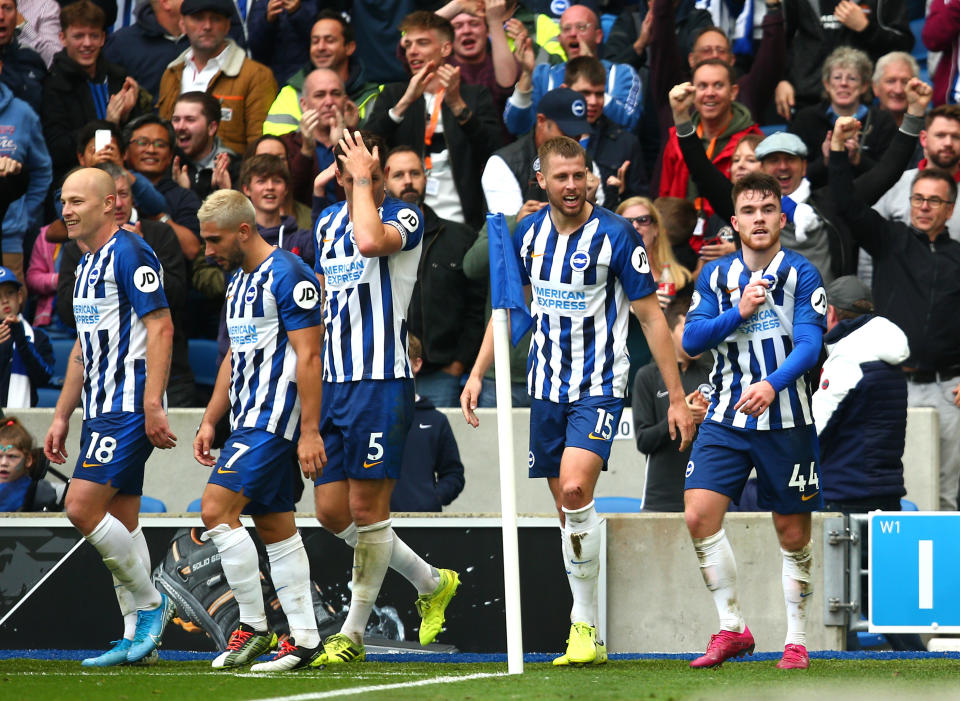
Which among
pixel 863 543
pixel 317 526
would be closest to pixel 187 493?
pixel 317 526

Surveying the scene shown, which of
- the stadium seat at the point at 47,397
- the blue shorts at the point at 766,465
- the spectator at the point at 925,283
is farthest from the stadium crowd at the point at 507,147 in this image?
the blue shorts at the point at 766,465

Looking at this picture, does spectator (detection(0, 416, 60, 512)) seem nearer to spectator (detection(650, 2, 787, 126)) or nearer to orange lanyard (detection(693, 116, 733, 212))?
orange lanyard (detection(693, 116, 733, 212))

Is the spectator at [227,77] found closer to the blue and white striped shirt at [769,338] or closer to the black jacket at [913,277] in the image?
the black jacket at [913,277]

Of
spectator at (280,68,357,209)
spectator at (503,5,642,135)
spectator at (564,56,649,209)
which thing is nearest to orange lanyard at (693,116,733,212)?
spectator at (564,56,649,209)

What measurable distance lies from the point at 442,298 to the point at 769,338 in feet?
13.2

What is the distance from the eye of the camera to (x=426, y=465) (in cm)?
938

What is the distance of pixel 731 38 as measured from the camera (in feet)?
44.4

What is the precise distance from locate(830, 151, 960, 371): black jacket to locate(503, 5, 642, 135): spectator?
2323 millimetres

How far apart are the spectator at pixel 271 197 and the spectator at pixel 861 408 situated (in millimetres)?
3761

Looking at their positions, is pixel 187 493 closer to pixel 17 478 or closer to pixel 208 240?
pixel 17 478

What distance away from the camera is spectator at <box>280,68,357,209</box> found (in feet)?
37.0

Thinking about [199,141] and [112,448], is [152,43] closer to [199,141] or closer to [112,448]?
[199,141]

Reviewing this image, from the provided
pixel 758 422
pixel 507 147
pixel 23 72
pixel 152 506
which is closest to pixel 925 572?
pixel 758 422

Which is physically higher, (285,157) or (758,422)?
(285,157)
